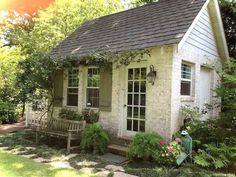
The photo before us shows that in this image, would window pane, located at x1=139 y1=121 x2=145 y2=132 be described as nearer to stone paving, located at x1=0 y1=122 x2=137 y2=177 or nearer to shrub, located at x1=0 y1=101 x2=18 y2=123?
stone paving, located at x1=0 y1=122 x2=137 y2=177

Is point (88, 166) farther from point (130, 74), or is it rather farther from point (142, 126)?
point (130, 74)

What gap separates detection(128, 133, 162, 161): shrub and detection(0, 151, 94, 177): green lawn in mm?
1520

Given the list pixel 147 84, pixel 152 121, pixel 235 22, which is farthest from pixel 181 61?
pixel 235 22

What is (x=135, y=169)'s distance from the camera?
20.9ft

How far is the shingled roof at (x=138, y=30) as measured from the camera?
26.4 ft

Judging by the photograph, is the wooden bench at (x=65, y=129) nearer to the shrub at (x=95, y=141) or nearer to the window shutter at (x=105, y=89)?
the shrub at (x=95, y=141)

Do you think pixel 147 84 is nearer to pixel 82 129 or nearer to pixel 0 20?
pixel 82 129

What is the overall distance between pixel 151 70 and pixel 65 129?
385cm

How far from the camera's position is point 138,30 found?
9.35m

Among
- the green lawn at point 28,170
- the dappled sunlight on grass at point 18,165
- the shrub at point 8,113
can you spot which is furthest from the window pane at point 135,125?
the shrub at point 8,113

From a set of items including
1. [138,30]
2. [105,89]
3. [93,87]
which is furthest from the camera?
[93,87]

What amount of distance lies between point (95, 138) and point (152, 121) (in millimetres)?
1827

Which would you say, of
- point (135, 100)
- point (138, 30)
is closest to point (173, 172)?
point (135, 100)

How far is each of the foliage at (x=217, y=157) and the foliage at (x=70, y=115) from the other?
4.85 meters
